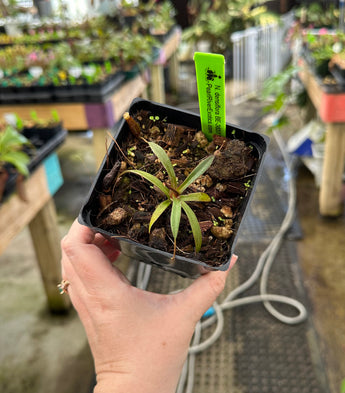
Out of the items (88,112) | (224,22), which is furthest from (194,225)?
(224,22)

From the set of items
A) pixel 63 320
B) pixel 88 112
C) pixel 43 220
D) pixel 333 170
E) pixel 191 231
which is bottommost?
pixel 63 320

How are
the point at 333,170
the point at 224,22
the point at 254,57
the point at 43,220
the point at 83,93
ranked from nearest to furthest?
the point at 43,220 < the point at 83,93 < the point at 333,170 < the point at 254,57 < the point at 224,22

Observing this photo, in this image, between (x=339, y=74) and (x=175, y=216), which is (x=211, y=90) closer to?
(x=175, y=216)

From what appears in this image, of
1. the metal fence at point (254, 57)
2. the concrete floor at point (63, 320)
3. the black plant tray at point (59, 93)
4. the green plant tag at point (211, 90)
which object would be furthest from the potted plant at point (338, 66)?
the metal fence at point (254, 57)

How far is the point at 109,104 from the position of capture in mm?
1818

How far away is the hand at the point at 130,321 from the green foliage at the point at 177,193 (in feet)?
0.40

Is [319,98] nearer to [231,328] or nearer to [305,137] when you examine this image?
[305,137]

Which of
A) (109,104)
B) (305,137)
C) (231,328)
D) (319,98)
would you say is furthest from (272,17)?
(231,328)

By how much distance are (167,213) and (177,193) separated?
0.04 meters

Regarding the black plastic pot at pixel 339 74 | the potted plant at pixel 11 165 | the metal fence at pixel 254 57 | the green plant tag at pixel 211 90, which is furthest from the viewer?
the metal fence at pixel 254 57

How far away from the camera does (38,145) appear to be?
1452 millimetres

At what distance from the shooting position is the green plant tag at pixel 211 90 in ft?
1.45

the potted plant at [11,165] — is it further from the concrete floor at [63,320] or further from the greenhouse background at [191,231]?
the concrete floor at [63,320]

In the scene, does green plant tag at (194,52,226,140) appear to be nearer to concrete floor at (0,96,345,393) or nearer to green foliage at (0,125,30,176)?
green foliage at (0,125,30,176)
